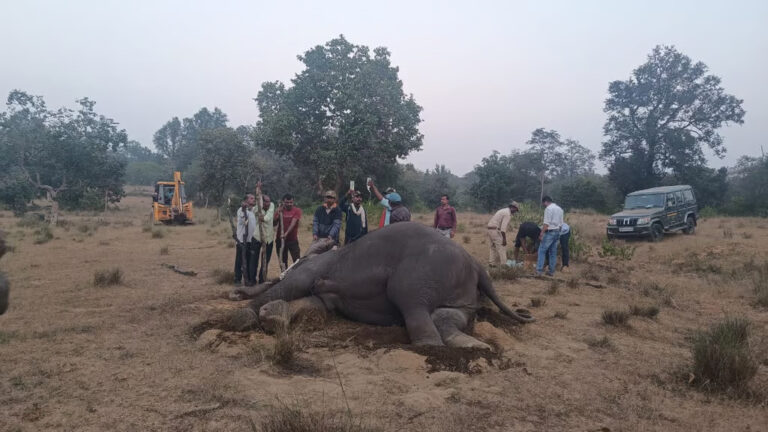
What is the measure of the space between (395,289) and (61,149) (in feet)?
90.4

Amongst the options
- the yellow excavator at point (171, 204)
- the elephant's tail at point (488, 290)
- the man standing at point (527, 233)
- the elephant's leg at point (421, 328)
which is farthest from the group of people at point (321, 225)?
the yellow excavator at point (171, 204)

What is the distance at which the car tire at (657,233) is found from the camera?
55.5ft

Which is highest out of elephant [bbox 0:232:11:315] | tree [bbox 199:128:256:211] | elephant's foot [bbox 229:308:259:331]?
tree [bbox 199:128:256:211]

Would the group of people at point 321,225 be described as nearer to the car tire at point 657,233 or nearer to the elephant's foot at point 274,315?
the elephant's foot at point 274,315

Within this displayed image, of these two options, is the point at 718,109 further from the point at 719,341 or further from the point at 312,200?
the point at 719,341

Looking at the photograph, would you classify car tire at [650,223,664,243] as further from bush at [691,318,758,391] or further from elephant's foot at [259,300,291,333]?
elephant's foot at [259,300,291,333]

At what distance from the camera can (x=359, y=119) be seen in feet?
82.6

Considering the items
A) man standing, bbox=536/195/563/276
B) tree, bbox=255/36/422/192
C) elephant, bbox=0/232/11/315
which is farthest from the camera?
tree, bbox=255/36/422/192

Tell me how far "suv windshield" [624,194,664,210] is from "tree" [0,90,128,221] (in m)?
27.7

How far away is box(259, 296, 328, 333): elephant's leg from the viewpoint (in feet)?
17.9

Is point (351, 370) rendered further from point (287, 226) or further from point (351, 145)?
point (351, 145)

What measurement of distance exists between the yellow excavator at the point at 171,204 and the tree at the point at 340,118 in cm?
531

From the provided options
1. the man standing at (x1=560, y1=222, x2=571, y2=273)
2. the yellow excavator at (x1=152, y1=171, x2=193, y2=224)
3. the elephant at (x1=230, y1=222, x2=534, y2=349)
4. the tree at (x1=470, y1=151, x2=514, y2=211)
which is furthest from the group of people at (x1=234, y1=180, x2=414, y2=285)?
the tree at (x1=470, y1=151, x2=514, y2=211)

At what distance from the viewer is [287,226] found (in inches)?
348
